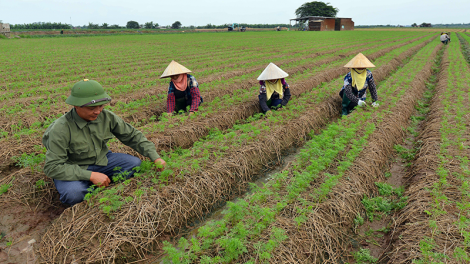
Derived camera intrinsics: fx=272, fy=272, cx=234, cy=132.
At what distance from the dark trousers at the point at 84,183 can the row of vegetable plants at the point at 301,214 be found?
1.44 meters

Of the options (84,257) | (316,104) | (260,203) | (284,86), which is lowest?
(84,257)

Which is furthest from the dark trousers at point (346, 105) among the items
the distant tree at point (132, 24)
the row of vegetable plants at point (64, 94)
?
the distant tree at point (132, 24)

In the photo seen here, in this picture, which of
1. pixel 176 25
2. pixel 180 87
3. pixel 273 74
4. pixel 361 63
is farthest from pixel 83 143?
pixel 176 25

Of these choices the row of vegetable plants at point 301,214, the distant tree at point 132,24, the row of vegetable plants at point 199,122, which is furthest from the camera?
the distant tree at point 132,24

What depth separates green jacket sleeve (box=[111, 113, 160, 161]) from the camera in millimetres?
3834

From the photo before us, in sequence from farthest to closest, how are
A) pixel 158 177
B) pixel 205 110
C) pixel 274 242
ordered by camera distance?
1. pixel 205 110
2. pixel 158 177
3. pixel 274 242

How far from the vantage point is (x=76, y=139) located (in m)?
3.44

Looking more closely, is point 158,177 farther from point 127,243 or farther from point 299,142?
point 299,142

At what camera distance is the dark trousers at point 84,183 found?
3.44 meters

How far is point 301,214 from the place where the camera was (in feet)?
10.7

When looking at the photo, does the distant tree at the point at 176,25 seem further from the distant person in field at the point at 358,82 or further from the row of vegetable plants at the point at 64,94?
the distant person in field at the point at 358,82

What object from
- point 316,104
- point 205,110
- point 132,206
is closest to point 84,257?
point 132,206

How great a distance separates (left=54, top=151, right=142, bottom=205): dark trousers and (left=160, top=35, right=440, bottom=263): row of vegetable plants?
144cm

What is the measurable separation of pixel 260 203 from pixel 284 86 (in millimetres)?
4432
